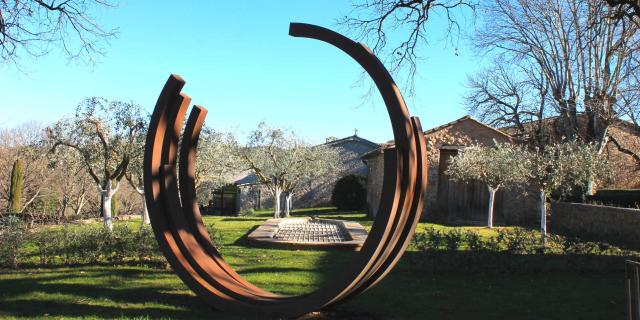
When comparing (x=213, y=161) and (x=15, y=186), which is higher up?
(x=213, y=161)

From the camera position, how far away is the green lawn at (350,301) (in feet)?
22.1

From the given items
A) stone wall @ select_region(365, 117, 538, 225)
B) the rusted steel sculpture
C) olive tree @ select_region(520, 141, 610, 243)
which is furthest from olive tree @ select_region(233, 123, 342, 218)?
the rusted steel sculpture

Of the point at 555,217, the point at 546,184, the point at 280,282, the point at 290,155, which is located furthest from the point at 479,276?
the point at 290,155

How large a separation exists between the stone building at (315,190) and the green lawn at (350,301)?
86.6 feet

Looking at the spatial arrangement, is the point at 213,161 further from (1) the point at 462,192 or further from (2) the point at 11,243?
(2) the point at 11,243

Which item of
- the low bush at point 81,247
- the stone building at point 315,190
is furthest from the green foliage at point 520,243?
the stone building at point 315,190

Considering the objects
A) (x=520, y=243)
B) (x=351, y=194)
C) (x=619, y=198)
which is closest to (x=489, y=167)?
(x=619, y=198)

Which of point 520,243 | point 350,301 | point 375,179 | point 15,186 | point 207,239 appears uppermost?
point 375,179

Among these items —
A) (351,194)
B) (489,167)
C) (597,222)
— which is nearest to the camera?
(597,222)

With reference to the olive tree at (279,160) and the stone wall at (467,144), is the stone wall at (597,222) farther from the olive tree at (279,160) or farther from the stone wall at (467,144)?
the olive tree at (279,160)

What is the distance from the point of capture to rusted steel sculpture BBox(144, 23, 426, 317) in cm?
604

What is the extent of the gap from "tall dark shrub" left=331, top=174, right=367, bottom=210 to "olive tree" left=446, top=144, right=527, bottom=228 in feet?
35.4

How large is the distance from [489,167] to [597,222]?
387cm

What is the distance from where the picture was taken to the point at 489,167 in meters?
19.3
